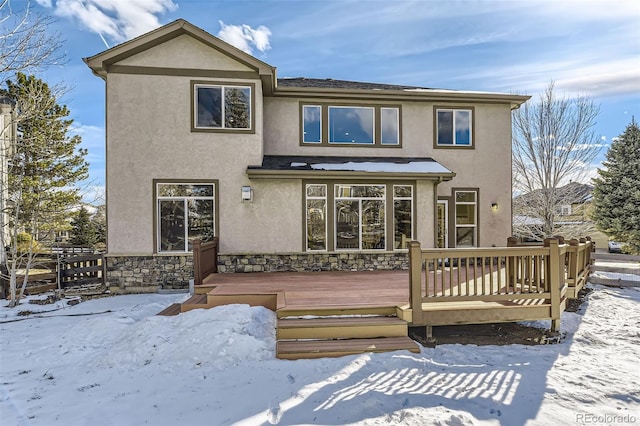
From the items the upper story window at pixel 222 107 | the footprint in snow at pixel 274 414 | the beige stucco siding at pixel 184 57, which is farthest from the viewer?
the upper story window at pixel 222 107

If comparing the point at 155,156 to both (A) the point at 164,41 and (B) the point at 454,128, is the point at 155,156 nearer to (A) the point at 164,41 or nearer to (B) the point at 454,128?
(A) the point at 164,41

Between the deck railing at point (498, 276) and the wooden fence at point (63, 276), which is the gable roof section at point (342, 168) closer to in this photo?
the deck railing at point (498, 276)

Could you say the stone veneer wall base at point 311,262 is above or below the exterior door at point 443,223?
below

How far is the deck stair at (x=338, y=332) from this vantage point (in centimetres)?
440

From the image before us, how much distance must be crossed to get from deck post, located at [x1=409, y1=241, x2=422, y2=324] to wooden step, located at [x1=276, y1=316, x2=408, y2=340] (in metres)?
0.26

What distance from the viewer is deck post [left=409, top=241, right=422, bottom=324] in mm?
4996

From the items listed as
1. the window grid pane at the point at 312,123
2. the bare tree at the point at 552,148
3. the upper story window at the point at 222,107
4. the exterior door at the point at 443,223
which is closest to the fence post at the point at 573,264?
the exterior door at the point at 443,223

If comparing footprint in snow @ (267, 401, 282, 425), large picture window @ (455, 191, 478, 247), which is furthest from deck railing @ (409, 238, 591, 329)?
large picture window @ (455, 191, 478, 247)

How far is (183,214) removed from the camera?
29.5 ft

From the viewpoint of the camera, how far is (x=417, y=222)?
971 cm

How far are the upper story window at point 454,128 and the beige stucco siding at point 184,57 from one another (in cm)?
627

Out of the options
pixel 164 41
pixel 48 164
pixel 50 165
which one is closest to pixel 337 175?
pixel 164 41

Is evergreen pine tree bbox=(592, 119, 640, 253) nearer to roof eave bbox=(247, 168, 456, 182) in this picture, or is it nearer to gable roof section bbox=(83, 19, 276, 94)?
roof eave bbox=(247, 168, 456, 182)

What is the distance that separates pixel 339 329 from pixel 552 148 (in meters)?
12.2
